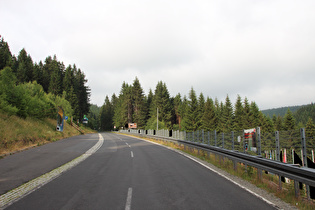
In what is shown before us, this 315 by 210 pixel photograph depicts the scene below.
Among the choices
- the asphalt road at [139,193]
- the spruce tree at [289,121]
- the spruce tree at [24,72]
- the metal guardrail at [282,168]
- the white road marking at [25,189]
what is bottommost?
the white road marking at [25,189]

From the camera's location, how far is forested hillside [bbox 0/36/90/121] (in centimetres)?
2080

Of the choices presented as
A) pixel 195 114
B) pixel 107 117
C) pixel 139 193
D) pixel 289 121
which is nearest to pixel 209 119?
pixel 195 114

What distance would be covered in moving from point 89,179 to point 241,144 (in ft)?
22.5

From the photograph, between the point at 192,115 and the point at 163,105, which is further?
the point at 163,105

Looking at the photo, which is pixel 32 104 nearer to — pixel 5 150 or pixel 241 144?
pixel 5 150

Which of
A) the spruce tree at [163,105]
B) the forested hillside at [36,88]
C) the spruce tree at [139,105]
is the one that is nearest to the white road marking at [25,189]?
the forested hillside at [36,88]

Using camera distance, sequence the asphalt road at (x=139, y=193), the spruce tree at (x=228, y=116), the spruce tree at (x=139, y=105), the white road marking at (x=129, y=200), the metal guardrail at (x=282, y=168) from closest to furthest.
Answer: the white road marking at (x=129, y=200)
the asphalt road at (x=139, y=193)
the metal guardrail at (x=282, y=168)
the spruce tree at (x=228, y=116)
the spruce tree at (x=139, y=105)

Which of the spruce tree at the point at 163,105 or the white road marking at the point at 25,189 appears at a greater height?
the spruce tree at the point at 163,105

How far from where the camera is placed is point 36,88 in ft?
118

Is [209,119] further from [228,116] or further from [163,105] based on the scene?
[163,105]

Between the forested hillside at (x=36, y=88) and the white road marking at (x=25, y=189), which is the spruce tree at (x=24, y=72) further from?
the white road marking at (x=25, y=189)

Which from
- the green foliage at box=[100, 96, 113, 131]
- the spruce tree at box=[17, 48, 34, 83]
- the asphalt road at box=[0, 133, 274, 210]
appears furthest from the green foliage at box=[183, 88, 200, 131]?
the green foliage at box=[100, 96, 113, 131]

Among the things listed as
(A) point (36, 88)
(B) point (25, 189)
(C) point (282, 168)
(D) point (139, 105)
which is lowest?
(B) point (25, 189)

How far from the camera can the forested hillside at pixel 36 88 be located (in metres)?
20.8
